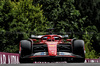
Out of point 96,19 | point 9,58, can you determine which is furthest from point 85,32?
point 9,58

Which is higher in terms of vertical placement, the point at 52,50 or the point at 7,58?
the point at 52,50

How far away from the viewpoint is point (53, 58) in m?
11.7

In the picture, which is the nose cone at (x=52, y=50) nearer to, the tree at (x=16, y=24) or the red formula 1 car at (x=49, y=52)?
the red formula 1 car at (x=49, y=52)

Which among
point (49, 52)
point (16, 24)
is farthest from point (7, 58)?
point (16, 24)

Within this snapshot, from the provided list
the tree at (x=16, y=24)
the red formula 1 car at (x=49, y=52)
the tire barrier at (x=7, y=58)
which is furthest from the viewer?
the tree at (x=16, y=24)

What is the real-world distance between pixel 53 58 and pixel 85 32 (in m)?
36.6

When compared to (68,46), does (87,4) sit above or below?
above

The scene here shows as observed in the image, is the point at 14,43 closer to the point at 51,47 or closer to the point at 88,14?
the point at 88,14

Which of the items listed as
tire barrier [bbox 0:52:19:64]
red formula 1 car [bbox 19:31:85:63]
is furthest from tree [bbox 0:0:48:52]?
red formula 1 car [bbox 19:31:85:63]

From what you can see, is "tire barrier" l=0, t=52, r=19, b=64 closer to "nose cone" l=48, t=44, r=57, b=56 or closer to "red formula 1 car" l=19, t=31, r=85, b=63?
"red formula 1 car" l=19, t=31, r=85, b=63

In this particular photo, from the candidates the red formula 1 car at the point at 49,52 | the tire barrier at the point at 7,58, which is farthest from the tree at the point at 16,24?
the red formula 1 car at the point at 49,52

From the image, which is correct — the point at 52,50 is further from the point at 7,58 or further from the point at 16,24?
the point at 16,24

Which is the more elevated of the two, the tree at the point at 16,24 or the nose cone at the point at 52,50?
the tree at the point at 16,24

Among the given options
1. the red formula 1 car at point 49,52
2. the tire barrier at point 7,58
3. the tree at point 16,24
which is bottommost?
the tire barrier at point 7,58
